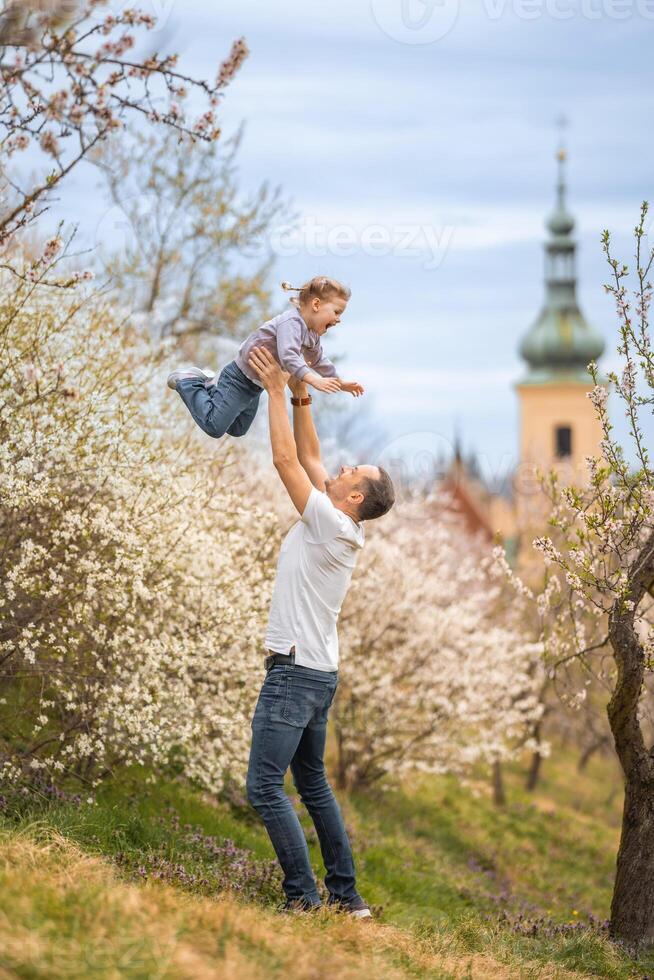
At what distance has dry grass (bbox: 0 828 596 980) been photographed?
3.78 metres

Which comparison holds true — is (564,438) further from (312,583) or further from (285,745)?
(285,745)

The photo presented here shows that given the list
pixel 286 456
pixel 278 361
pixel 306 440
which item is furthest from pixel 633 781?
pixel 278 361

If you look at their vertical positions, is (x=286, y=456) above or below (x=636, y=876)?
above

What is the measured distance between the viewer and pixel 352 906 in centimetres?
566

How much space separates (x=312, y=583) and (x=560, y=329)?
271 ft

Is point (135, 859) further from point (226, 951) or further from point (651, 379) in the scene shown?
point (651, 379)

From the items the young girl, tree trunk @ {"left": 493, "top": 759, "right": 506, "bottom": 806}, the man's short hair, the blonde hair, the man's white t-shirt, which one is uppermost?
the blonde hair

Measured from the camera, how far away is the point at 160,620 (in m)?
7.25

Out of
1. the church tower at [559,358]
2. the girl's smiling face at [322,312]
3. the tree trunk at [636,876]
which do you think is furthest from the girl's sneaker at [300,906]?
the church tower at [559,358]

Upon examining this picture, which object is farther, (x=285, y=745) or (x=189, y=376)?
(x=189, y=376)

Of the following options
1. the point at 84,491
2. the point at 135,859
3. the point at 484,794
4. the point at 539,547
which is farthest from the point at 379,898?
the point at 484,794

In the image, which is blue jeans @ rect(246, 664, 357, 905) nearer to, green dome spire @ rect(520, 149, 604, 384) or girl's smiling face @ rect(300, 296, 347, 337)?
girl's smiling face @ rect(300, 296, 347, 337)

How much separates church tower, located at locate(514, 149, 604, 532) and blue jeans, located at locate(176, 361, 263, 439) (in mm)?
75953

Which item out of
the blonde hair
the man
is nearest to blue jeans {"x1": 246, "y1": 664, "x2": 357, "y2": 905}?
the man
